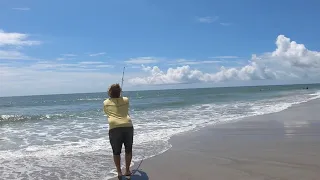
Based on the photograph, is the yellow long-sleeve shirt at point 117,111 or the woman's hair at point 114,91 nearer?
the yellow long-sleeve shirt at point 117,111

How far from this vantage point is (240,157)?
7.85m

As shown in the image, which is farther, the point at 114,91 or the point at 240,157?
the point at 240,157

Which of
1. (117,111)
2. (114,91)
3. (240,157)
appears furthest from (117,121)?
(240,157)

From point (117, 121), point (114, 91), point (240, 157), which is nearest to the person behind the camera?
point (117, 121)

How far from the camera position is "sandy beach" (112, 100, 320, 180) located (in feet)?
21.0

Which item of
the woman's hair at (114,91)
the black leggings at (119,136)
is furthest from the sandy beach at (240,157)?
the woman's hair at (114,91)

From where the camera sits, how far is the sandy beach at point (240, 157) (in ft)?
21.0

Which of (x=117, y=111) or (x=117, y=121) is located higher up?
(x=117, y=111)

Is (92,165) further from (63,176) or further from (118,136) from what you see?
(118,136)

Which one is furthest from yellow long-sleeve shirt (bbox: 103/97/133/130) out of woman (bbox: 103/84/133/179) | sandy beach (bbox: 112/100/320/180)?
sandy beach (bbox: 112/100/320/180)

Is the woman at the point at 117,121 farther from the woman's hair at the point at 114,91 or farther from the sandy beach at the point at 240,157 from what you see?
the sandy beach at the point at 240,157

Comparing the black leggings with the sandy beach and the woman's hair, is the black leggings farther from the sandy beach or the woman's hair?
the sandy beach

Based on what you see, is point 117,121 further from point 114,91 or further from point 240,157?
point 240,157

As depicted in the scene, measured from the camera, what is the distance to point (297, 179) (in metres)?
5.88
